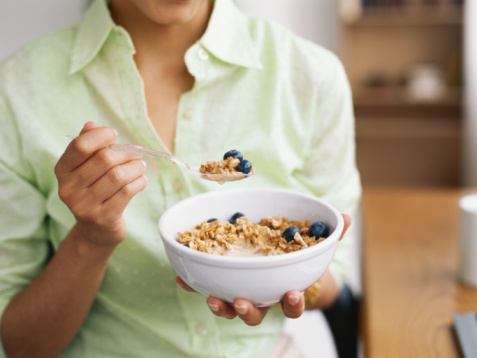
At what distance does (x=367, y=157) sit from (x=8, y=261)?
9.38ft

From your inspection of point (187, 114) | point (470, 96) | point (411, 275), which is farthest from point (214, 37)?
point (470, 96)

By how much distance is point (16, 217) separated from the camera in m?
0.93

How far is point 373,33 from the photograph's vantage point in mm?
3420

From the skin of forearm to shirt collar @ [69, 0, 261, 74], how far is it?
285mm

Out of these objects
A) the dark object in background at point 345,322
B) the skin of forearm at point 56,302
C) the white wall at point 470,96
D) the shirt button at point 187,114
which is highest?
the shirt button at point 187,114

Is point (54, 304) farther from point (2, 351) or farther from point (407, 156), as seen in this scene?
point (407, 156)

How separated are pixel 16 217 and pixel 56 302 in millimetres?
147

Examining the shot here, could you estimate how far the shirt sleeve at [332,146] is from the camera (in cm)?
104

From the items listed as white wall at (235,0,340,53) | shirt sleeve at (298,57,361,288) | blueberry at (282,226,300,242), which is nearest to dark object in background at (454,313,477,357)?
shirt sleeve at (298,57,361,288)

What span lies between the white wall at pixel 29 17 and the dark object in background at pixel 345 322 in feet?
3.09

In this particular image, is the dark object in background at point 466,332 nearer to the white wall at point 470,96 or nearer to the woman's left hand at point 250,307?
the woman's left hand at point 250,307

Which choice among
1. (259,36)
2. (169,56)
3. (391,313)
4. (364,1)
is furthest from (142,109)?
(364,1)

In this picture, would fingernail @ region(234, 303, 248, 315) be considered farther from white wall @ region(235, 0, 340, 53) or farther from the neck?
white wall @ region(235, 0, 340, 53)

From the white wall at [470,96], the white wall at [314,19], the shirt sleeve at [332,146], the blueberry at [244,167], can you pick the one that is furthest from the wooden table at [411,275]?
the white wall at [470,96]
